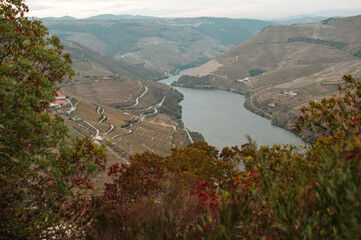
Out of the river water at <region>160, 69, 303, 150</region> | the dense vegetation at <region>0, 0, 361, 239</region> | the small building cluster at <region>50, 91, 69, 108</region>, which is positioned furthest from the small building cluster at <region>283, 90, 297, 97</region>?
the dense vegetation at <region>0, 0, 361, 239</region>

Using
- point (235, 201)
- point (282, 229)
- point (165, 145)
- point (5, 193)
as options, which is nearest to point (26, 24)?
point (5, 193)

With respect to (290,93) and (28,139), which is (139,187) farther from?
(290,93)

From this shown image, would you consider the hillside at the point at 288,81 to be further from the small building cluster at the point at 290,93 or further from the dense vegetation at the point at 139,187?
the dense vegetation at the point at 139,187

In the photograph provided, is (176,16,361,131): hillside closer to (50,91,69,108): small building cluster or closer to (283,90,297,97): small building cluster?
(283,90,297,97): small building cluster

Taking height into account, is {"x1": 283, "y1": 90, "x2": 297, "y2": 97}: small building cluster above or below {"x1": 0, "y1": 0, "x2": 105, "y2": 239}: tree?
below

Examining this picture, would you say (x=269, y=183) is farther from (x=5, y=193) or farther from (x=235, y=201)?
(x=5, y=193)

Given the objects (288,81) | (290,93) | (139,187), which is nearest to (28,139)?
(139,187)
